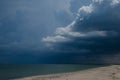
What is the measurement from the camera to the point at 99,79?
46.9 metres

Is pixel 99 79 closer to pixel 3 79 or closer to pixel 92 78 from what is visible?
pixel 92 78

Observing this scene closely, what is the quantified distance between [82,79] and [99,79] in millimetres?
2695

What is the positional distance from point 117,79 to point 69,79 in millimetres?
7726

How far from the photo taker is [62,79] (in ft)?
163

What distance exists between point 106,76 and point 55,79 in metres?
8.32

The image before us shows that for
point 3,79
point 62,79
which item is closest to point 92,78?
point 62,79

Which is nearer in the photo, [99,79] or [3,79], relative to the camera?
[99,79]

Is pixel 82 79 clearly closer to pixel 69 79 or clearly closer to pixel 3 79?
pixel 69 79

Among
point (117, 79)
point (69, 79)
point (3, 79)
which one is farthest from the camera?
point (3, 79)

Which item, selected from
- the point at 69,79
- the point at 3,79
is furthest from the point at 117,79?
the point at 3,79

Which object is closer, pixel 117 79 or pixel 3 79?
pixel 117 79

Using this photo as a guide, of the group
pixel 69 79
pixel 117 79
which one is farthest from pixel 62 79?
pixel 117 79

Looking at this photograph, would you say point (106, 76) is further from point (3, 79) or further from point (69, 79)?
point (3, 79)

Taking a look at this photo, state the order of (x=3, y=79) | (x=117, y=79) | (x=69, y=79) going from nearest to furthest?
(x=117, y=79)
(x=69, y=79)
(x=3, y=79)
